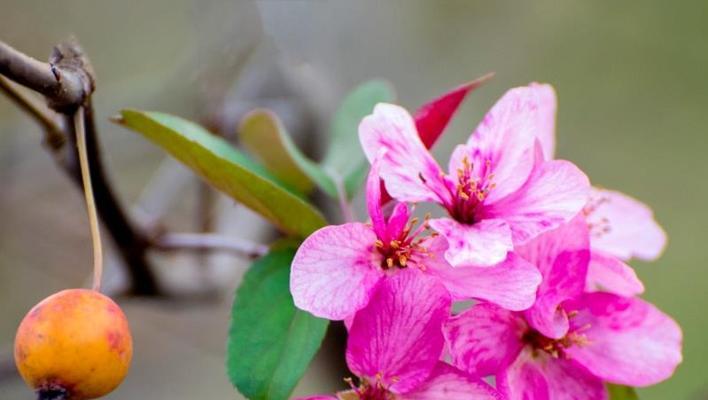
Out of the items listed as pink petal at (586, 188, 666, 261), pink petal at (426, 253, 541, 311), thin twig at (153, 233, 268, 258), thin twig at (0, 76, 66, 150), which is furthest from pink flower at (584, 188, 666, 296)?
thin twig at (0, 76, 66, 150)

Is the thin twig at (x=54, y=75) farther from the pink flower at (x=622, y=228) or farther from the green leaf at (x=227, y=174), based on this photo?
the pink flower at (x=622, y=228)

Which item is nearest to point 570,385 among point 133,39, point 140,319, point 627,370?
point 627,370

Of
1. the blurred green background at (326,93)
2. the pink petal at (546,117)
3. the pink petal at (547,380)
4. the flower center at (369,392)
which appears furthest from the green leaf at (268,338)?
the blurred green background at (326,93)

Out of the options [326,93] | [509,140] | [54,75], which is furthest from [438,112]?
[326,93]

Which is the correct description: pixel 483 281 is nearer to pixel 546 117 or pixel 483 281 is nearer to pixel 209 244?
pixel 546 117

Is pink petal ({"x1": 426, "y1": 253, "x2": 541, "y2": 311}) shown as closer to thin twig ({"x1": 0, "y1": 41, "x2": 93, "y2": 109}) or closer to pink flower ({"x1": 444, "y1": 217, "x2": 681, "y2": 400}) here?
pink flower ({"x1": 444, "y1": 217, "x2": 681, "y2": 400})

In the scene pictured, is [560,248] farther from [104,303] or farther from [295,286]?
[104,303]
